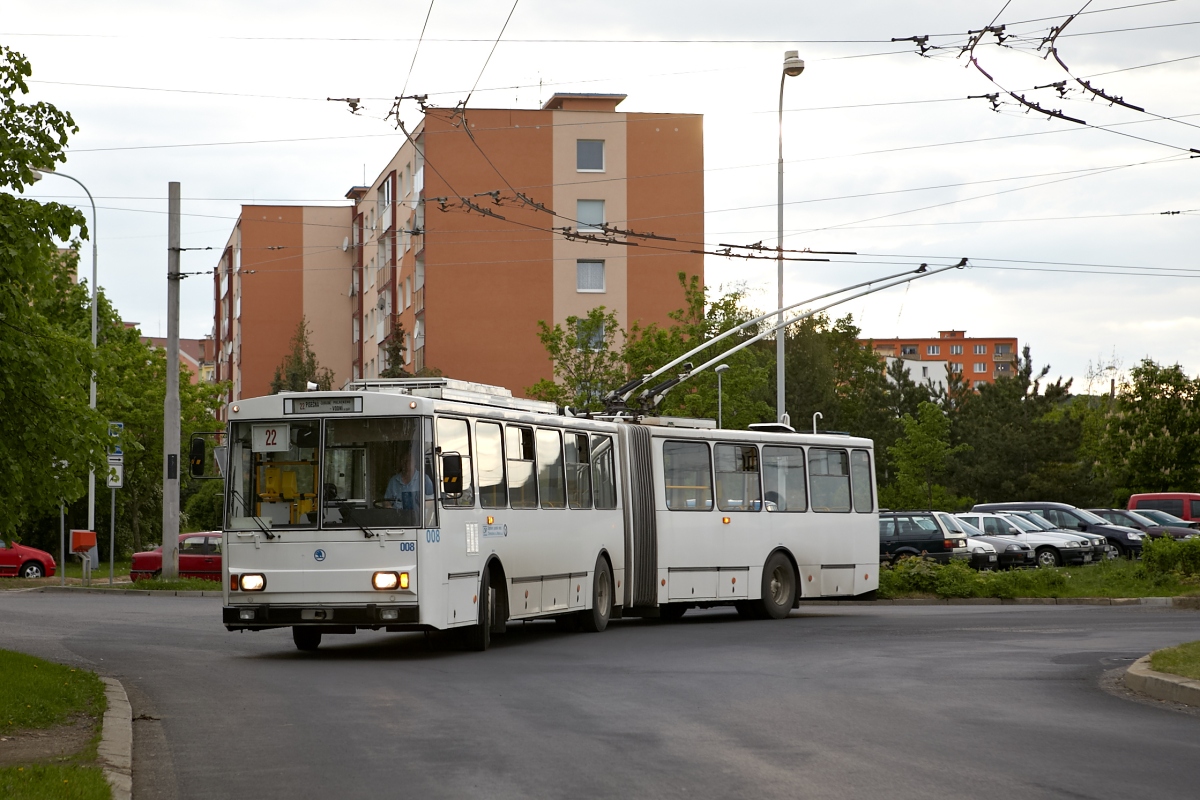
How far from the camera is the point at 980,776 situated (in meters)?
8.73

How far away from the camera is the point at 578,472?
20469 mm

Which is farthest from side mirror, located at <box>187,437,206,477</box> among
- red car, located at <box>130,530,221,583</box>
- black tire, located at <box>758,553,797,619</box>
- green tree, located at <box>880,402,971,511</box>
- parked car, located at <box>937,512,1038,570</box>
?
green tree, located at <box>880,402,971,511</box>

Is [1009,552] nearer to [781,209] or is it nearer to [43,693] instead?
[781,209]

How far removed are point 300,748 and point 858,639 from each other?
10016 millimetres

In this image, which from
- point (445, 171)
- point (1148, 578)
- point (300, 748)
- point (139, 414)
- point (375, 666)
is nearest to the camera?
point (300, 748)

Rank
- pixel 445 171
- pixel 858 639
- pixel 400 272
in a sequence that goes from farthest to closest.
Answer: pixel 400 272, pixel 445 171, pixel 858 639

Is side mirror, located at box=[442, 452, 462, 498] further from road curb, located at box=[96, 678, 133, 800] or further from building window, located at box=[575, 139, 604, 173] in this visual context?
building window, located at box=[575, 139, 604, 173]

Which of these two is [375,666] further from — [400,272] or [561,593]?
[400,272]

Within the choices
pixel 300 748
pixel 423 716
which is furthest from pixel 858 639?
pixel 300 748

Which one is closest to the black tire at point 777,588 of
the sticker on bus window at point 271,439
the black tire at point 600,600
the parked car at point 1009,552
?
the black tire at point 600,600

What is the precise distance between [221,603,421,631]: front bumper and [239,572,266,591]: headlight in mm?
167

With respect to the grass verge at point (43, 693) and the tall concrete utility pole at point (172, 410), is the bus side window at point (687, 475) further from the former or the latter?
the tall concrete utility pole at point (172, 410)

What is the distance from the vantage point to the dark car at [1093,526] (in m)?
41.6

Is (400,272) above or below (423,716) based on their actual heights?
above
